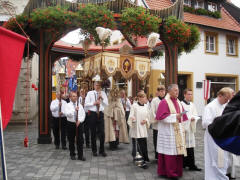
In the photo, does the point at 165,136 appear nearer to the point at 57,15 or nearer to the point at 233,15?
the point at 57,15

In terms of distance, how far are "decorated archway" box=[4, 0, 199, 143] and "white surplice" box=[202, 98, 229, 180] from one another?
142 inches

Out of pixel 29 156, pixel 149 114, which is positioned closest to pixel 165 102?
pixel 149 114

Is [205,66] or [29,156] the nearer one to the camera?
[29,156]

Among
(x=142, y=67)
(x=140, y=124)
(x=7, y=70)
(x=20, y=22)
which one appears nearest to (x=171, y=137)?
(x=140, y=124)

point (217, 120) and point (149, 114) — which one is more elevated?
point (217, 120)

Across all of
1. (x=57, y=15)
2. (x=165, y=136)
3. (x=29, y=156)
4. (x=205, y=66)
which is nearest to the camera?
(x=165, y=136)

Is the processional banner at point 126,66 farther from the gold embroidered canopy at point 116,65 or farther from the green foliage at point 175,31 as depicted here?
the green foliage at point 175,31

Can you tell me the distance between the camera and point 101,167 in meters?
5.81

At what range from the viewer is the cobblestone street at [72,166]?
513 cm

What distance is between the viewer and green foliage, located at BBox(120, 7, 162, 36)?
7.20 meters

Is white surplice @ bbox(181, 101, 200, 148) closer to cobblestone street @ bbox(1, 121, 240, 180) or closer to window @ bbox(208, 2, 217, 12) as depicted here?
cobblestone street @ bbox(1, 121, 240, 180)

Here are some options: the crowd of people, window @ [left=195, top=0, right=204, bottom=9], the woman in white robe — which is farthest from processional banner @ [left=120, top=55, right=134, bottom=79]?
window @ [left=195, top=0, right=204, bottom=9]

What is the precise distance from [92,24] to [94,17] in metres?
0.20

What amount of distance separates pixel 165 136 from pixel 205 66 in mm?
14381
